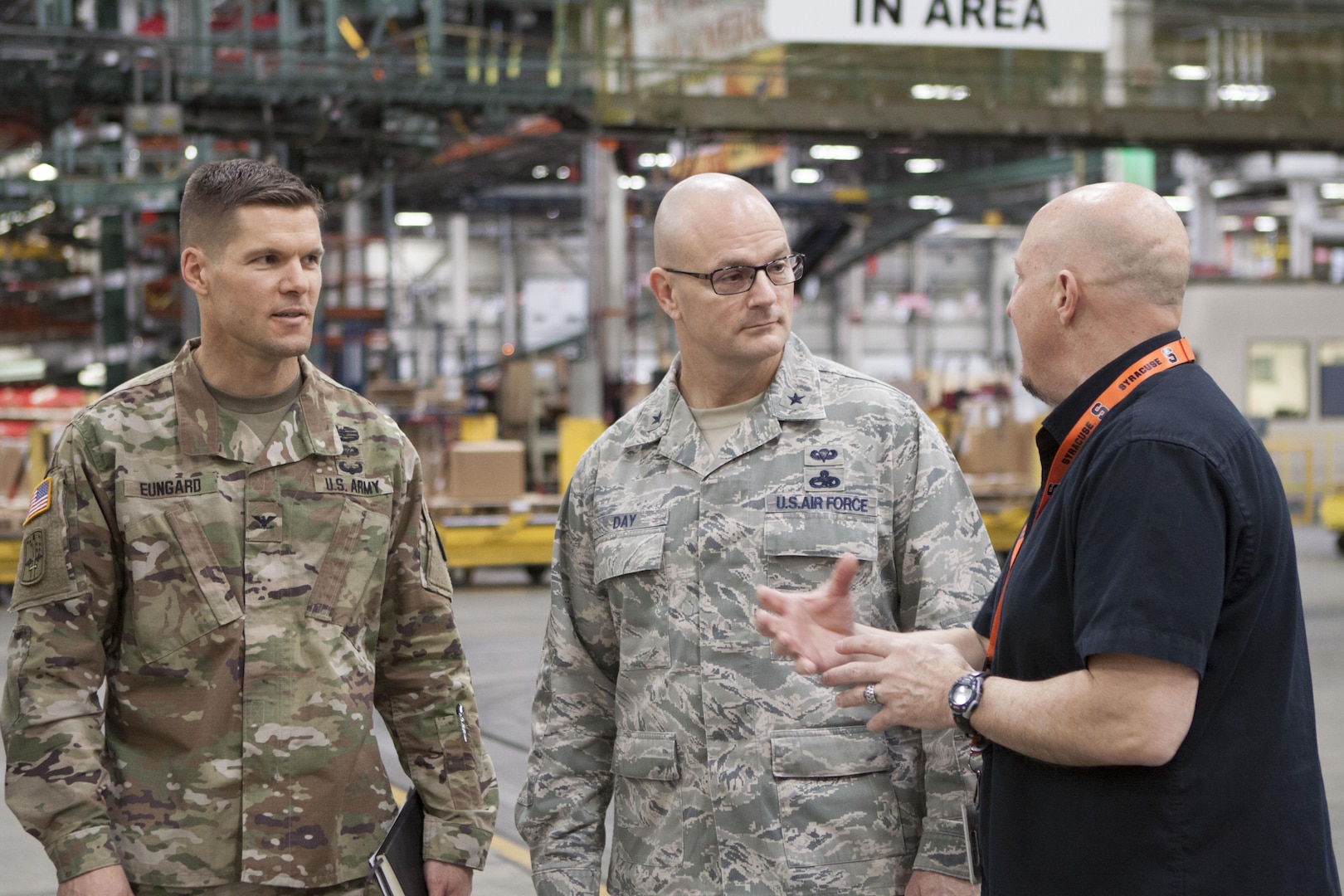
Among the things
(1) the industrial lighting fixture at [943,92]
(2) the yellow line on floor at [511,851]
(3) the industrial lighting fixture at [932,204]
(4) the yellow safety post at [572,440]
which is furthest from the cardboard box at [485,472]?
(3) the industrial lighting fixture at [932,204]

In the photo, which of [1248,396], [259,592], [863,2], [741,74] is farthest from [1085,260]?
[1248,396]

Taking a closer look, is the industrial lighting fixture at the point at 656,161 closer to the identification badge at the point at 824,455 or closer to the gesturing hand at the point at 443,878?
the identification badge at the point at 824,455

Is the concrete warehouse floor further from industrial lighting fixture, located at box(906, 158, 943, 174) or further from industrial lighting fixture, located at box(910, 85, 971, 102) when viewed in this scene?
industrial lighting fixture, located at box(906, 158, 943, 174)

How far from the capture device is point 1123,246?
1.91 metres

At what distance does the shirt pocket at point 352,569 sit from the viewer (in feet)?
8.29

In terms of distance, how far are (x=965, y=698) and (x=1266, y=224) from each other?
4201cm

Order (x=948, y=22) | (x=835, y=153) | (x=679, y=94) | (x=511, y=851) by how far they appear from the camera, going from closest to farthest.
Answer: (x=511, y=851) → (x=948, y=22) → (x=679, y=94) → (x=835, y=153)

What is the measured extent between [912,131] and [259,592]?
1222cm

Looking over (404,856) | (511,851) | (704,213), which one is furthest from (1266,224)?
(404,856)

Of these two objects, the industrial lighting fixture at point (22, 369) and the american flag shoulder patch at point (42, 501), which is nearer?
the american flag shoulder patch at point (42, 501)

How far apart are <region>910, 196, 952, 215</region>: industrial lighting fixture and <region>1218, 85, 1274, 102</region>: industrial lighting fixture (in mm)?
17517

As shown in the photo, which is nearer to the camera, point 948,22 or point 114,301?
point 948,22

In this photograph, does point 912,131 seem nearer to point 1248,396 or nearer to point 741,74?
point 741,74

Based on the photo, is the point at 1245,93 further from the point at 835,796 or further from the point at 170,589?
the point at 170,589
